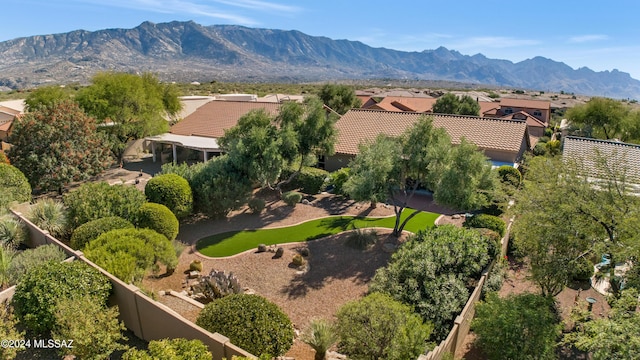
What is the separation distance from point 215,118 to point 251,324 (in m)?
32.9

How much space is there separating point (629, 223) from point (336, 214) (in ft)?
49.4

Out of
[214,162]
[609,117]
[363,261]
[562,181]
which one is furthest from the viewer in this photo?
[609,117]

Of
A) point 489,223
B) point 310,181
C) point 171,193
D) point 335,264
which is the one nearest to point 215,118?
→ point 310,181

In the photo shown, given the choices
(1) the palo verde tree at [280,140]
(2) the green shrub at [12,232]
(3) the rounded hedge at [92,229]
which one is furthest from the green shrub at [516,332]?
(2) the green shrub at [12,232]

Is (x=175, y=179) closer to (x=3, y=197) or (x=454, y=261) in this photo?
(x=3, y=197)

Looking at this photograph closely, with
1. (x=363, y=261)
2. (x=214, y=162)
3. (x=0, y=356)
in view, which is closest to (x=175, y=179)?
(x=214, y=162)

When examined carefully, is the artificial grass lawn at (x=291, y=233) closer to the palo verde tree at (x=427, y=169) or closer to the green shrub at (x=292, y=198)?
the green shrub at (x=292, y=198)

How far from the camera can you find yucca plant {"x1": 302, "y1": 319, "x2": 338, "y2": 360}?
1024cm

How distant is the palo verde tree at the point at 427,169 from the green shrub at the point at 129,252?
8902 millimetres

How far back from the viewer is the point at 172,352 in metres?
7.96

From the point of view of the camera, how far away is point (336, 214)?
23.6 meters

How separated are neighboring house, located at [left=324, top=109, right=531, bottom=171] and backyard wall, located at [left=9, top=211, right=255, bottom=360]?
20.2 meters

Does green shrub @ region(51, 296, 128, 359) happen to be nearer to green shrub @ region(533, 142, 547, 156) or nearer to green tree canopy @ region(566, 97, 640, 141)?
green shrub @ region(533, 142, 547, 156)

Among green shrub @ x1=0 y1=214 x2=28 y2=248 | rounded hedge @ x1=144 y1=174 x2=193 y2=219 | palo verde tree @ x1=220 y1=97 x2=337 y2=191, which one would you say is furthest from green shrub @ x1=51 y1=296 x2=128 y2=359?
palo verde tree @ x1=220 y1=97 x2=337 y2=191
